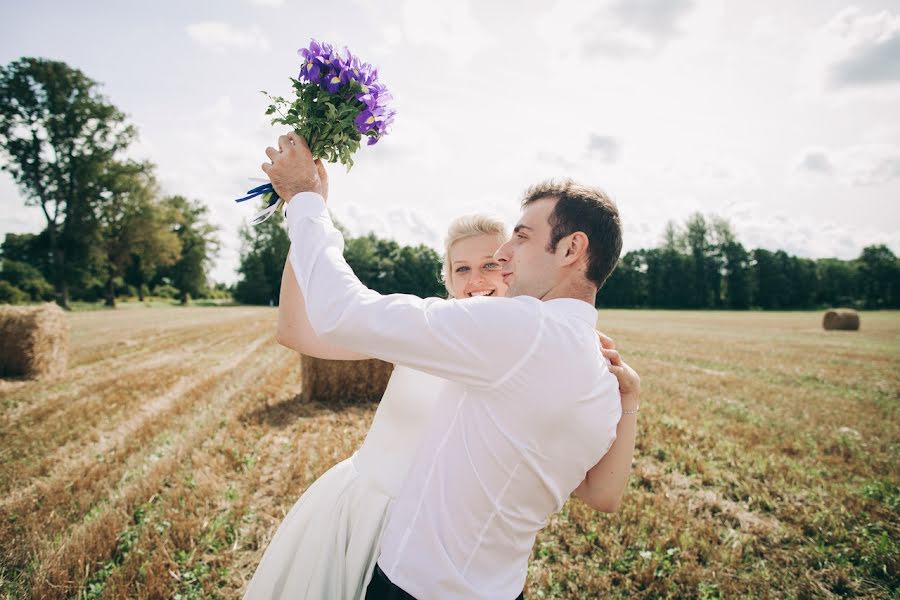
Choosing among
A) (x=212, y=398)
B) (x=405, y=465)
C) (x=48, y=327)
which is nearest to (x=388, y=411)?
(x=405, y=465)

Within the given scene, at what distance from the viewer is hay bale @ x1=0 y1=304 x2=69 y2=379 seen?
1039 centimetres

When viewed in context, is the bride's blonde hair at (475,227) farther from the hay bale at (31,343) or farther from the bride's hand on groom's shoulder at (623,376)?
the hay bale at (31,343)

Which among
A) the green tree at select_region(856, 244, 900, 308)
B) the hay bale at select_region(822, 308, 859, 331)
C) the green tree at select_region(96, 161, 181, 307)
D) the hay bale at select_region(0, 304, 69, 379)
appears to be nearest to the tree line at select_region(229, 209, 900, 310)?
the green tree at select_region(856, 244, 900, 308)

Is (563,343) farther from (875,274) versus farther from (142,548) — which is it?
(875,274)

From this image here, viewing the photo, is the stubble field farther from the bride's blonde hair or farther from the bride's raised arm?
the bride's blonde hair

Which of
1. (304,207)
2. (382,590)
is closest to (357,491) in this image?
(382,590)

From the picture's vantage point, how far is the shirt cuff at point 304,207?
68.4 inches

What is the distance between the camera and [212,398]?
28.6ft

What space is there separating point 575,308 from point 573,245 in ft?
0.91

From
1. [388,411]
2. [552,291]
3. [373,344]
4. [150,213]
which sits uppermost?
[150,213]

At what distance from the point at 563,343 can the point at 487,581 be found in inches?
36.0

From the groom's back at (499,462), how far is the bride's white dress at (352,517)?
35cm

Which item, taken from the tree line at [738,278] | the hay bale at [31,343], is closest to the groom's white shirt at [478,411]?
the hay bale at [31,343]

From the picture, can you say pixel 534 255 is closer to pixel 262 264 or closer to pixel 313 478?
pixel 313 478
